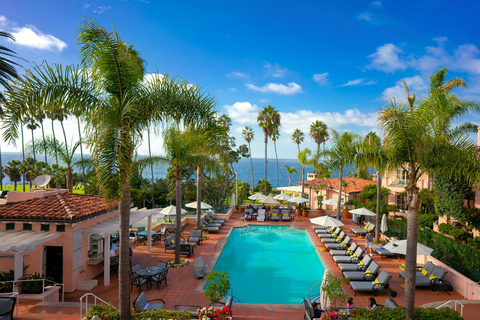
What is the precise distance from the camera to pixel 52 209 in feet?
36.3

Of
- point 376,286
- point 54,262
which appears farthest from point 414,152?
point 54,262

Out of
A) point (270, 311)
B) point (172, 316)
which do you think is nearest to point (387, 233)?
point (270, 311)

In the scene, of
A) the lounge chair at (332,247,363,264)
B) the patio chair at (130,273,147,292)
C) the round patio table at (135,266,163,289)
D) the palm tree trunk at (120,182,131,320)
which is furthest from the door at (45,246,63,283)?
the lounge chair at (332,247,363,264)

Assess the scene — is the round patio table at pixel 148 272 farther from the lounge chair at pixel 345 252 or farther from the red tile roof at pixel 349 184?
the red tile roof at pixel 349 184

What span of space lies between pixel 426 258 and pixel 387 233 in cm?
510

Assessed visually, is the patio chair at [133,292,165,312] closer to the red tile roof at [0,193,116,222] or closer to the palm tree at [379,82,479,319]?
the red tile roof at [0,193,116,222]

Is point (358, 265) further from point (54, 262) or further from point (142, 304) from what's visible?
point (54, 262)

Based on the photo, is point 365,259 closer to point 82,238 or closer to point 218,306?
point 218,306

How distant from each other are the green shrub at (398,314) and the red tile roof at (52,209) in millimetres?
8587

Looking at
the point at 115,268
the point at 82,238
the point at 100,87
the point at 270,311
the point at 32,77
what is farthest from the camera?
the point at 115,268

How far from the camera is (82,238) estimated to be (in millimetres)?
11391

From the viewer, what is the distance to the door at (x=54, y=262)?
36.1 ft

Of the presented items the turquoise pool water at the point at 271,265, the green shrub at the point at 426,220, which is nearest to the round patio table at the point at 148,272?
the turquoise pool water at the point at 271,265

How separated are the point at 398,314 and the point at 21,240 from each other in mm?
11667
